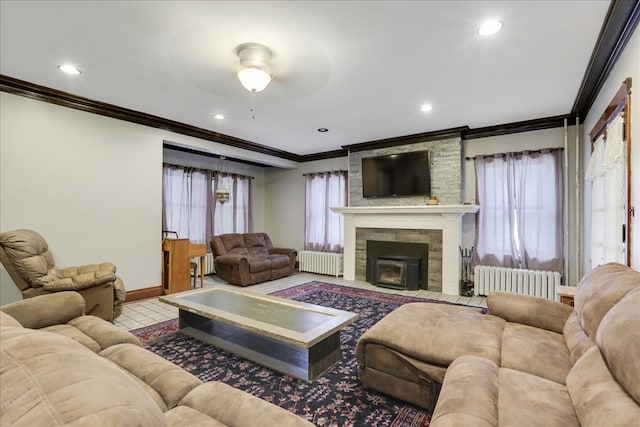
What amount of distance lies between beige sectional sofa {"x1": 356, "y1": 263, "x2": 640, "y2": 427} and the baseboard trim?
3.56m

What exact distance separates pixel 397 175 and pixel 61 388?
5.28 m

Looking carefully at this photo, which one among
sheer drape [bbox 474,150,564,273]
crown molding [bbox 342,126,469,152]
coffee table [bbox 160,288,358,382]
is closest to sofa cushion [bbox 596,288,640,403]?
coffee table [bbox 160,288,358,382]

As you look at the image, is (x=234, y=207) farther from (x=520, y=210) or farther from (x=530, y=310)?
(x=530, y=310)

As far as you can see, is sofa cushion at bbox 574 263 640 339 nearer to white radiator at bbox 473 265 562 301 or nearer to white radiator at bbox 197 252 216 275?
white radiator at bbox 473 265 562 301

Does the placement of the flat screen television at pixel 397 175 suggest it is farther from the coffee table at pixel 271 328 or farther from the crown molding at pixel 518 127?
the coffee table at pixel 271 328

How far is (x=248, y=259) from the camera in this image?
17.5 feet

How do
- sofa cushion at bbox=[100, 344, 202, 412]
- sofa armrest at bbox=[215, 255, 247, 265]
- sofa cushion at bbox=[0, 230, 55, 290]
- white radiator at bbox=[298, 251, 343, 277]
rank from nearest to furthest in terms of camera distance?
sofa cushion at bbox=[100, 344, 202, 412] → sofa cushion at bbox=[0, 230, 55, 290] → sofa armrest at bbox=[215, 255, 247, 265] → white radiator at bbox=[298, 251, 343, 277]

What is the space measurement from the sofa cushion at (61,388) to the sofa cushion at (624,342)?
1.41 metres

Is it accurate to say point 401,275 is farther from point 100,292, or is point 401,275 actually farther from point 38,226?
point 38,226

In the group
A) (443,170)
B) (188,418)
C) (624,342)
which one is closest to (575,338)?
(624,342)

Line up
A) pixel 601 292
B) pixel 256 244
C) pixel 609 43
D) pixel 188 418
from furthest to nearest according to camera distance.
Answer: pixel 256 244 → pixel 609 43 → pixel 601 292 → pixel 188 418

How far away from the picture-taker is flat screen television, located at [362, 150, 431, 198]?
16.8 ft

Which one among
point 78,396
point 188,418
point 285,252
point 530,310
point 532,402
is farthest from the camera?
point 285,252

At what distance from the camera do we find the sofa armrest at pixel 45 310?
1.85 m
